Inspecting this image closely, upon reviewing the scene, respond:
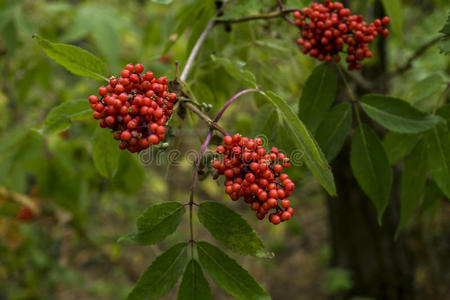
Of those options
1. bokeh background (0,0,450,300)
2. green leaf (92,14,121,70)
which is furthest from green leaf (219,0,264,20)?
green leaf (92,14,121,70)

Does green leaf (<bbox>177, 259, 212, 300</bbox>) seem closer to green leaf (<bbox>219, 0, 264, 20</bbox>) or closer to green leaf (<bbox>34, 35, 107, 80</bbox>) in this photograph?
green leaf (<bbox>34, 35, 107, 80</bbox>)

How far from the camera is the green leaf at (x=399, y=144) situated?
1.25 meters

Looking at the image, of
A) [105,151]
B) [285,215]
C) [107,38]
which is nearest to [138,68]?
[105,151]

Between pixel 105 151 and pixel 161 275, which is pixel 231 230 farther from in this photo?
pixel 105 151

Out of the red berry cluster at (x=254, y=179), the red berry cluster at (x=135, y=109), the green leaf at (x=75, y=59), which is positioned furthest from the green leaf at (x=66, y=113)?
the red berry cluster at (x=254, y=179)

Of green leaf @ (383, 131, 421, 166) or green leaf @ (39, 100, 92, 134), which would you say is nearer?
green leaf @ (39, 100, 92, 134)

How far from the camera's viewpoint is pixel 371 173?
1155 millimetres

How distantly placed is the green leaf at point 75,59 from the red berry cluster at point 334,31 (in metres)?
0.67

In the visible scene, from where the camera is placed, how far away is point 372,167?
1156 millimetres

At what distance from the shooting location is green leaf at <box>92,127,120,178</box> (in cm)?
119

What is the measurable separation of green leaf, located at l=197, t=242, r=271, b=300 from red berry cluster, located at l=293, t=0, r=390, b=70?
720 millimetres

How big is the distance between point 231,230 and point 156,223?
0.22 m

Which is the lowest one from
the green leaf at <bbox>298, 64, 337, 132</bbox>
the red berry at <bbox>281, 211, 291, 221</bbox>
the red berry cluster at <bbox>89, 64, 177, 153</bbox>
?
the red berry at <bbox>281, 211, 291, 221</bbox>

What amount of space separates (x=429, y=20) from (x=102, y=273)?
643 centimetres
